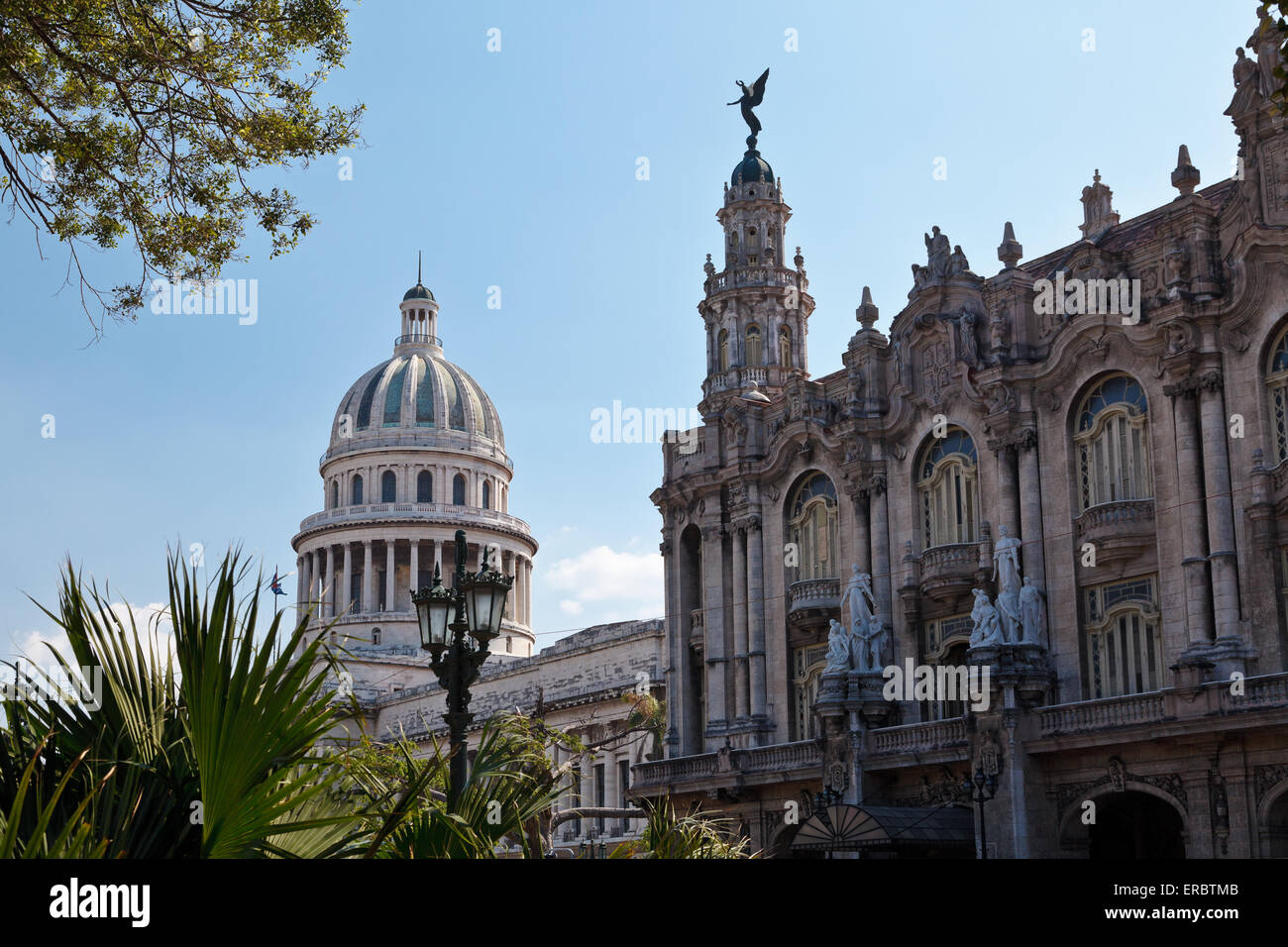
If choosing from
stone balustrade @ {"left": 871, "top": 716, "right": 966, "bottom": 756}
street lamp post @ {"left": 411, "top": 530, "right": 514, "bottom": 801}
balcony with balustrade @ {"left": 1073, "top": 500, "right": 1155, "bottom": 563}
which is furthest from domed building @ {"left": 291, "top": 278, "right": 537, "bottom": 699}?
street lamp post @ {"left": 411, "top": 530, "right": 514, "bottom": 801}

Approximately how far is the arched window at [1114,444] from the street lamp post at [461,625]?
2148 centimetres

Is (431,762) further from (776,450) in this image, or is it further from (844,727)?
(776,450)


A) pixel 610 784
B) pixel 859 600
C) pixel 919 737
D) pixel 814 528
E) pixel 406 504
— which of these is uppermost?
pixel 406 504

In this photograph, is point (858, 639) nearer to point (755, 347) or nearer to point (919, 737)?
point (919, 737)

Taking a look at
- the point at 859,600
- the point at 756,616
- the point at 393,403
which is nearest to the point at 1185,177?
the point at 859,600

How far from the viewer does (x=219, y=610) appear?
7.36 meters

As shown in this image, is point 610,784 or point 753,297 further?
point 610,784

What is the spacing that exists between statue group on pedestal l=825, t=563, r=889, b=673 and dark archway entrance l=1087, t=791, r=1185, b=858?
6918 millimetres

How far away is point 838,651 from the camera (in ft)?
131

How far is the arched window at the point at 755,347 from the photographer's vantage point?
50375mm

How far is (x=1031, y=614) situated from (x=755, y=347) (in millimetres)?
17241

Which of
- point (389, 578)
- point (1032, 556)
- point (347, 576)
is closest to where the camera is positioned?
point (1032, 556)
